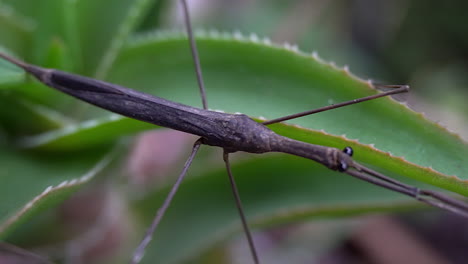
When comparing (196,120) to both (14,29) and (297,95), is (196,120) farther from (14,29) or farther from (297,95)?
(14,29)

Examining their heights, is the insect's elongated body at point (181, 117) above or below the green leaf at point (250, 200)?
above

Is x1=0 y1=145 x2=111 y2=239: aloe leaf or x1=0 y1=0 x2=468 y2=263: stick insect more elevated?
x1=0 y1=0 x2=468 y2=263: stick insect

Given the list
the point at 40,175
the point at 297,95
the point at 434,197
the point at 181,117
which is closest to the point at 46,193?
the point at 40,175

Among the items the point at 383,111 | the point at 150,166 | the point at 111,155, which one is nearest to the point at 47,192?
the point at 111,155

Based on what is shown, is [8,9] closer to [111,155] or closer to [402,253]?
[111,155]

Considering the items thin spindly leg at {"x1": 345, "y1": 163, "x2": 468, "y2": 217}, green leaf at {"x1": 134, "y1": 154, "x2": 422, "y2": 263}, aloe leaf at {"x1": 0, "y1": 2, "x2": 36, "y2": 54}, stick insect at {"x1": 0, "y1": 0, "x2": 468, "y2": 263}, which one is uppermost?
aloe leaf at {"x1": 0, "y1": 2, "x2": 36, "y2": 54}

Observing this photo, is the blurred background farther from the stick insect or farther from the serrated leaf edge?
the serrated leaf edge

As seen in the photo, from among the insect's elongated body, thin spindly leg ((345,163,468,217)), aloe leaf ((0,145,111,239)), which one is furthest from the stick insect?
aloe leaf ((0,145,111,239))

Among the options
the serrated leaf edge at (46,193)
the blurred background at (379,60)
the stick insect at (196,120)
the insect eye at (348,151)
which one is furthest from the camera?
the blurred background at (379,60)

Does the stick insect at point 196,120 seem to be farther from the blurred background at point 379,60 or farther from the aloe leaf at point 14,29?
the blurred background at point 379,60

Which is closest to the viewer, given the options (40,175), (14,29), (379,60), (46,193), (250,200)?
(46,193)

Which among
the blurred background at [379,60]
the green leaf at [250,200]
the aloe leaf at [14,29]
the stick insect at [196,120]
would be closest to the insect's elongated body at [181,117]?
the stick insect at [196,120]
